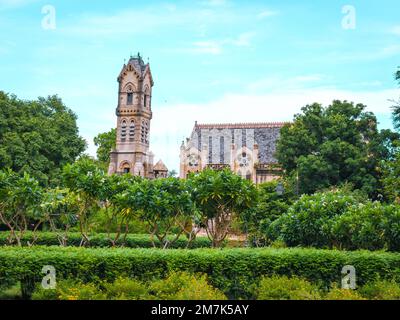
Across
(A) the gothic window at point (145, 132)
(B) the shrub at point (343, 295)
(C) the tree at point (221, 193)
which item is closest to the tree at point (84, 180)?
(C) the tree at point (221, 193)

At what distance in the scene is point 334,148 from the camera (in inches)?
1454

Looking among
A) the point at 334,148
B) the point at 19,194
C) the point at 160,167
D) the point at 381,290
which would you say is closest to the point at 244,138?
the point at 160,167

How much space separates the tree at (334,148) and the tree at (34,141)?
17153mm

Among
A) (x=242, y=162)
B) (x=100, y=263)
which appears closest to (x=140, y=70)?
(x=242, y=162)

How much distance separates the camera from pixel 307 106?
41344mm

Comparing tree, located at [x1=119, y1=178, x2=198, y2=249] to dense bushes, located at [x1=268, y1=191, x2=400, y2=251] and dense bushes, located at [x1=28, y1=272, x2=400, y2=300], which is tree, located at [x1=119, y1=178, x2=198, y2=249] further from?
dense bushes, located at [x1=28, y1=272, x2=400, y2=300]

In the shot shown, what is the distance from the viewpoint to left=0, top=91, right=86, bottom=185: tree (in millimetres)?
39219

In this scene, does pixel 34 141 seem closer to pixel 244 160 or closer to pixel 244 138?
pixel 244 160

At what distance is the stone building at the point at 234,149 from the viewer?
200 ft

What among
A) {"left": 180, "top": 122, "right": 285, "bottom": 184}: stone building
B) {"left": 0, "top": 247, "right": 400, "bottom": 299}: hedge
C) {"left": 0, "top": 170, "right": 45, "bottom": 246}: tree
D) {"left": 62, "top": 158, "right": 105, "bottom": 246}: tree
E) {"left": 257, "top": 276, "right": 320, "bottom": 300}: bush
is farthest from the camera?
{"left": 180, "top": 122, "right": 285, "bottom": 184}: stone building

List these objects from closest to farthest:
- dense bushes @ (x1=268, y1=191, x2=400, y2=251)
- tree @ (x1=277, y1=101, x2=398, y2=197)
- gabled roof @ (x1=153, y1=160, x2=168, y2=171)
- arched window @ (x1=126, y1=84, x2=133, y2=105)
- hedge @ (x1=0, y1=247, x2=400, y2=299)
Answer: hedge @ (x1=0, y1=247, x2=400, y2=299), dense bushes @ (x1=268, y1=191, x2=400, y2=251), tree @ (x1=277, y1=101, x2=398, y2=197), gabled roof @ (x1=153, y1=160, x2=168, y2=171), arched window @ (x1=126, y1=84, x2=133, y2=105)

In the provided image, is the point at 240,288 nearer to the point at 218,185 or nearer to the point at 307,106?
the point at 218,185

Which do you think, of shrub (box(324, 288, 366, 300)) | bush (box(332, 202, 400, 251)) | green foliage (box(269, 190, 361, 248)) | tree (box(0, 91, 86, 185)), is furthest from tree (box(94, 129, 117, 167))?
shrub (box(324, 288, 366, 300))
